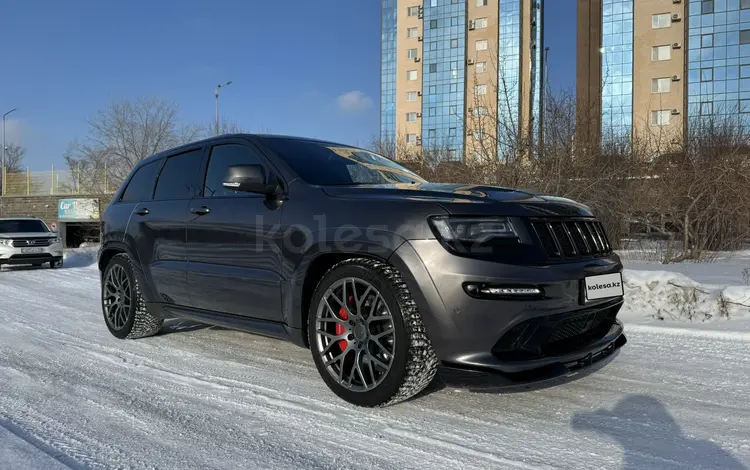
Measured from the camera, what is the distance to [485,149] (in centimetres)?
1134

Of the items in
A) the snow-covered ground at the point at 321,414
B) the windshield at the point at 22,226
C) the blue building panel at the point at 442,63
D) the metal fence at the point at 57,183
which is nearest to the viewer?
the snow-covered ground at the point at 321,414

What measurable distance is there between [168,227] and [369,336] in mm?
2272

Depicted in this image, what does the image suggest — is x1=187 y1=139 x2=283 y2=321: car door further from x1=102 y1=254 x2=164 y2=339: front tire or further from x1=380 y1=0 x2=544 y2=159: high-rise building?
x1=380 y1=0 x2=544 y2=159: high-rise building

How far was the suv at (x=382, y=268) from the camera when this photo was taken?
8.89 feet

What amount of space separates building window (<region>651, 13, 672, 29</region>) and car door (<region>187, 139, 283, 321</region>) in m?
48.6

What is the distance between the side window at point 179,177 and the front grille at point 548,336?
110 inches

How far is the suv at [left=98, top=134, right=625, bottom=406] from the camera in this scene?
8.89ft

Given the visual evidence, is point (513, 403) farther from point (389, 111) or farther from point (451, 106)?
point (389, 111)

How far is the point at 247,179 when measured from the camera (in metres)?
3.42

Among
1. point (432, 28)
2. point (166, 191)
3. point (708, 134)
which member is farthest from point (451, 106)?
point (166, 191)

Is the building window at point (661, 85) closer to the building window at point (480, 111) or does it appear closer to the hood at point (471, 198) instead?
the building window at point (480, 111)

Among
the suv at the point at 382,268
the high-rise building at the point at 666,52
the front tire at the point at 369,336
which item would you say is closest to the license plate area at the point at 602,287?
the suv at the point at 382,268

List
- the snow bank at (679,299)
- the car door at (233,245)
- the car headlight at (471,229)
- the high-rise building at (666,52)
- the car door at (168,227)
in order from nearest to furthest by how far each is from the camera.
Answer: the car headlight at (471,229) < the car door at (233,245) < the car door at (168,227) < the snow bank at (679,299) < the high-rise building at (666,52)

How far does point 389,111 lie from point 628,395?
216 ft
